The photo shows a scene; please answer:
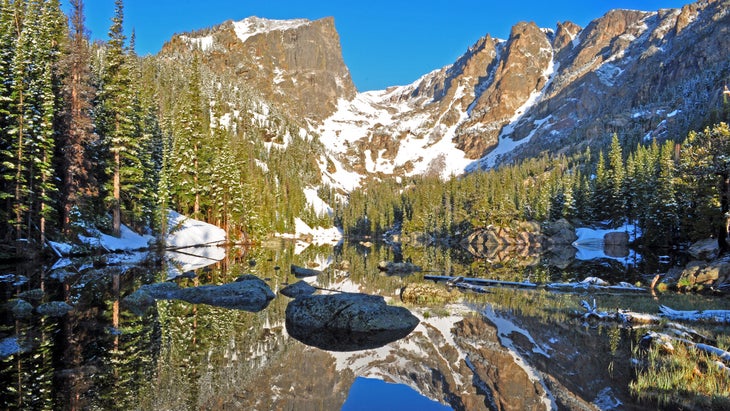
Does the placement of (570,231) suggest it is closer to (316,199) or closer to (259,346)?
(259,346)

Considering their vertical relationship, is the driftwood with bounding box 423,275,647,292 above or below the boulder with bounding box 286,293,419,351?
below

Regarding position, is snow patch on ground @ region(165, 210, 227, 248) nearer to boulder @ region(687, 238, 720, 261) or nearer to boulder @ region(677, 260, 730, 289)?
boulder @ region(677, 260, 730, 289)

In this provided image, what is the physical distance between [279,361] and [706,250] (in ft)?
136

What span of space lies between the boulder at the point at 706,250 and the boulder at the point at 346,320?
99.8 ft

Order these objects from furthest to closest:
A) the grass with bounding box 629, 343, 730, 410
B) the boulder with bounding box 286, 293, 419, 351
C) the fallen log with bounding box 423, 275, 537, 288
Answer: the fallen log with bounding box 423, 275, 537, 288 → the boulder with bounding box 286, 293, 419, 351 → the grass with bounding box 629, 343, 730, 410

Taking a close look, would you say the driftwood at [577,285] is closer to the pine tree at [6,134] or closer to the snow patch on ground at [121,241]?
the snow patch on ground at [121,241]

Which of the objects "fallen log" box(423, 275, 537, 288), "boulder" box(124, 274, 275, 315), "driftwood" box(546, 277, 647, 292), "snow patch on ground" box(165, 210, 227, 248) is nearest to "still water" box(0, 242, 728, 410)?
"boulder" box(124, 274, 275, 315)

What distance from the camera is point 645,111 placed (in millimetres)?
174625

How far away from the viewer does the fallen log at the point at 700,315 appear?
13.9 metres

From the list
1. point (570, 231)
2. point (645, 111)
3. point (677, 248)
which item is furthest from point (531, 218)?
point (645, 111)

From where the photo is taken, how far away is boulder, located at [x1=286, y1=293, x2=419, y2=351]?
1234cm

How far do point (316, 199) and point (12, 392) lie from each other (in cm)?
16547

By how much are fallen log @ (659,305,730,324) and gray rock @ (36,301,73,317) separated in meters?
20.6

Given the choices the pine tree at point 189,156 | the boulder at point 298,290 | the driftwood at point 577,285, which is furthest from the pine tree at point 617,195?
the boulder at point 298,290
